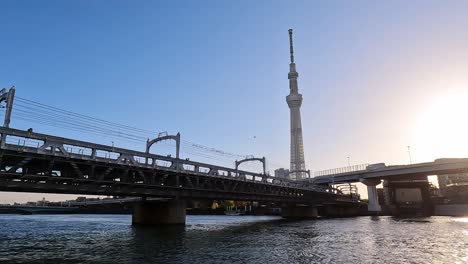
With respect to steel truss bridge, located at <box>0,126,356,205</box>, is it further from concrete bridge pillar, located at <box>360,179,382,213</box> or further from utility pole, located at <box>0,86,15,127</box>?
concrete bridge pillar, located at <box>360,179,382,213</box>

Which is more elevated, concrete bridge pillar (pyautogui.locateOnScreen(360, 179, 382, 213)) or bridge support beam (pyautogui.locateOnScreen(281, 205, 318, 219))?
concrete bridge pillar (pyautogui.locateOnScreen(360, 179, 382, 213))

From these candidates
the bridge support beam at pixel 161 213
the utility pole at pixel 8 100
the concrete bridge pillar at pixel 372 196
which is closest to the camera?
the utility pole at pixel 8 100

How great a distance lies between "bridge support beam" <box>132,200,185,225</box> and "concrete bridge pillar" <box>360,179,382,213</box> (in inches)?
3918

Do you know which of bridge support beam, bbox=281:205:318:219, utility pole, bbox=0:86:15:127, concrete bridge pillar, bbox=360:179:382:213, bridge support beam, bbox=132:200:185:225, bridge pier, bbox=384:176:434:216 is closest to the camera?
utility pole, bbox=0:86:15:127

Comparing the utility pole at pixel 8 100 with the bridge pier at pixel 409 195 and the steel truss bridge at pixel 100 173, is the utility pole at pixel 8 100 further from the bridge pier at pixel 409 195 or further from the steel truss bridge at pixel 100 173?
the bridge pier at pixel 409 195

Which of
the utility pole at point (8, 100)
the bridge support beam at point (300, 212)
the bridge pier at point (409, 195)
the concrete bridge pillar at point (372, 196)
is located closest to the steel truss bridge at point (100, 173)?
the utility pole at point (8, 100)

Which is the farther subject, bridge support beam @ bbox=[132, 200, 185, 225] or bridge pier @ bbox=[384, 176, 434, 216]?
bridge pier @ bbox=[384, 176, 434, 216]

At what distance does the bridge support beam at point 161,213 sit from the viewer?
2411 inches

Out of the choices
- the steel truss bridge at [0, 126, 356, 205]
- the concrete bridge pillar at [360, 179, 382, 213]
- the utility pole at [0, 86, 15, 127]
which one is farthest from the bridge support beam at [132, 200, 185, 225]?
the concrete bridge pillar at [360, 179, 382, 213]

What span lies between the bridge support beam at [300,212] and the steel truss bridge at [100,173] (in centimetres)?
4913

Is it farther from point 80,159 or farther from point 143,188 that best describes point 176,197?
point 80,159

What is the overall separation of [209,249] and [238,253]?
11.5ft

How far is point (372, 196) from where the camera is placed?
451ft

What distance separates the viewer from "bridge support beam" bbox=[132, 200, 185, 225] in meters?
61.2
